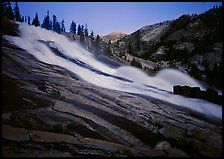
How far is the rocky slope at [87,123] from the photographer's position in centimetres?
1180

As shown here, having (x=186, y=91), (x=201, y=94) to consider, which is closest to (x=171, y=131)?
(x=201, y=94)

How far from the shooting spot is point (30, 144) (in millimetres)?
11180

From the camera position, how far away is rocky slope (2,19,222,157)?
38.7 ft

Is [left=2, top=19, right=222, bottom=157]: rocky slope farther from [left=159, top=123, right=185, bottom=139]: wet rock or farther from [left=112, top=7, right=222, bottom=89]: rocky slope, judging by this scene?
[left=112, top=7, right=222, bottom=89]: rocky slope

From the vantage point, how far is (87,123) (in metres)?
14.4

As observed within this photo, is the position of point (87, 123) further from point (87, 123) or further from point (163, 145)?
point (163, 145)

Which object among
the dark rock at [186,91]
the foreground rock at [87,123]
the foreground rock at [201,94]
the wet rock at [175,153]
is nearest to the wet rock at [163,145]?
the foreground rock at [87,123]

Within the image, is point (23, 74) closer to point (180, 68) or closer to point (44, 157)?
point (44, 157)

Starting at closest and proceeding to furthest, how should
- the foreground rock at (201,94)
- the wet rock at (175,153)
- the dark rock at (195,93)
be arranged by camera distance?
1. the wet rock at (175,153)
2. the foreground rock at (201,94)
3. the dark rock at (195,93)

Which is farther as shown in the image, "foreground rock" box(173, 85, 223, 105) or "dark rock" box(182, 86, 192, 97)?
"dark rock" box(182, 86, 192, 97)

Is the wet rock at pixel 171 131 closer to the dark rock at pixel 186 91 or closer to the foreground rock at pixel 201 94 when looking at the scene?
the foreground rock at pixel 201 94

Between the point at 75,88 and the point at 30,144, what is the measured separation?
919 centimetres

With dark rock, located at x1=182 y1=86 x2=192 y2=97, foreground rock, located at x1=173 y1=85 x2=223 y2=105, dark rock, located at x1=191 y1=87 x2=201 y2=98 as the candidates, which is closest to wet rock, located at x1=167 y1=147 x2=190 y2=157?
foreground rock, located at x1=173 y1=85 x2=223 y2=105

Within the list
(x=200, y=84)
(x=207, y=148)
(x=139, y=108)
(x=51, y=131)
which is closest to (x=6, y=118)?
(x=51, y=131)
